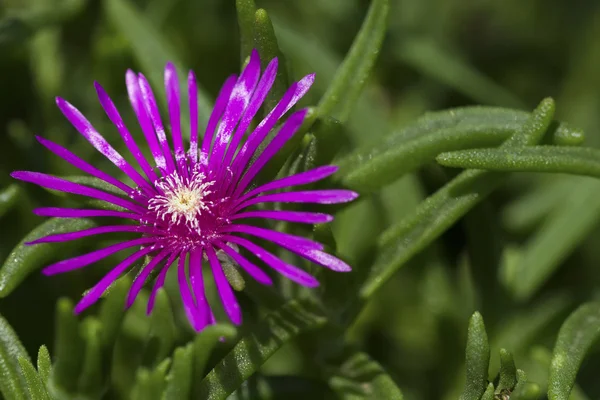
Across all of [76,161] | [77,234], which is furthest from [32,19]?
[77,234]

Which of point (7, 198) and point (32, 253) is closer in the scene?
point (32, 253)

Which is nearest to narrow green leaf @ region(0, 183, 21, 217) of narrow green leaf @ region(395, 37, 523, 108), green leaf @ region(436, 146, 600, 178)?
Result: green leaf @ region(436, 146, 600, 178)

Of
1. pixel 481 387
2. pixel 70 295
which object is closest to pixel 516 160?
pixel 481 387

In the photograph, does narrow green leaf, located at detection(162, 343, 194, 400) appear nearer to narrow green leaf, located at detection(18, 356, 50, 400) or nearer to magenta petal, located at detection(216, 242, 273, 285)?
magenta petal, located at detection(216, 242, 273, 285)

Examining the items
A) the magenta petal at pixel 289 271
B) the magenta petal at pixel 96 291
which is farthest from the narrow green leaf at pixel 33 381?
the magenta petal at pixel 289 271

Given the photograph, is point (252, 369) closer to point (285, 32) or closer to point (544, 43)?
point (285, 32)

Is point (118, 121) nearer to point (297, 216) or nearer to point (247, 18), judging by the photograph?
point (247, 18)
